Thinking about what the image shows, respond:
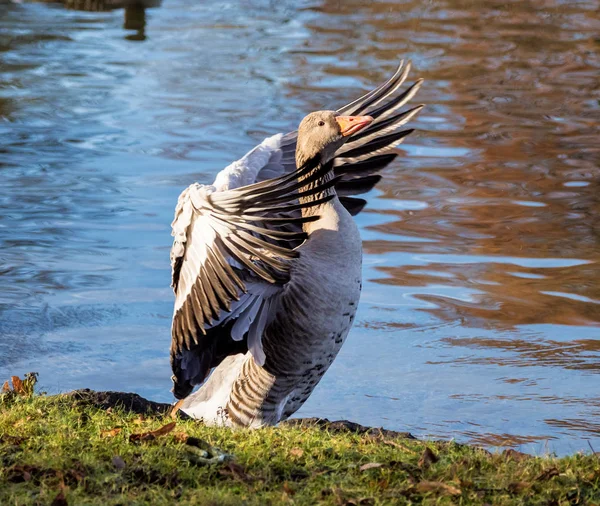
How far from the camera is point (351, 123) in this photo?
5.77 m

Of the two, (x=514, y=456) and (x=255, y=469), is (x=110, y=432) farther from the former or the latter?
(x=514, y=456)

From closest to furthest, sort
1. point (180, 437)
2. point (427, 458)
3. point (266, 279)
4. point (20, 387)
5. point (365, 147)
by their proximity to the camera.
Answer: point (427, 458), point (180, 437), point (266, 279), point (20, 387), point (365, 147)

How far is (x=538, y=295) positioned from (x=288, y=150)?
3288 millimetres

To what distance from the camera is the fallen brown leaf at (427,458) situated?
4406mm

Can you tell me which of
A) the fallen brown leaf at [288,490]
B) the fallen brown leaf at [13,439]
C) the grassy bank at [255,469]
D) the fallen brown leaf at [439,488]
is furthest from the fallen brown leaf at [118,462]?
the fallen brown leaf at [439,488]

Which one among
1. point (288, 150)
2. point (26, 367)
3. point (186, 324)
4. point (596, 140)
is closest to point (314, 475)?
point (186, 324)

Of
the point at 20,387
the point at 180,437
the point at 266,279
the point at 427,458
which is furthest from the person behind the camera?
A: the point at 20,387

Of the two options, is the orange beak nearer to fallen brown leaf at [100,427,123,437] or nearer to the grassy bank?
the grassy bank

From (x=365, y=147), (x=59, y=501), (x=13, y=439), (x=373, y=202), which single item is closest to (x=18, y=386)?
(x=13, y=439)

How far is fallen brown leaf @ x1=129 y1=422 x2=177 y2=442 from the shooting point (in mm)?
4619

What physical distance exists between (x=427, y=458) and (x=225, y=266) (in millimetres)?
1372

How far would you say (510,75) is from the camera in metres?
17.4

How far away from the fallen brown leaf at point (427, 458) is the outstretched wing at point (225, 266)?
1.11m

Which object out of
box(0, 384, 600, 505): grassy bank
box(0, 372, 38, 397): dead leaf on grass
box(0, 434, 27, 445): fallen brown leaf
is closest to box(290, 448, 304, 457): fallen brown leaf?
box(0, 384, 600, 505): grassy bank
